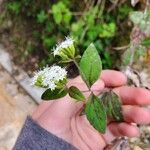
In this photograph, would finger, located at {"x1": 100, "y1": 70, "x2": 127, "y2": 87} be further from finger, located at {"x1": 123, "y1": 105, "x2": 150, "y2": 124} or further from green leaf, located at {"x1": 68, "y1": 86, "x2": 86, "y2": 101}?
green leaf, located at {"x1": 68, "y1": 86, "x2": 86, "y2": 101}

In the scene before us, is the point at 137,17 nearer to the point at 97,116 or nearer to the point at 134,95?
the point at 134,95

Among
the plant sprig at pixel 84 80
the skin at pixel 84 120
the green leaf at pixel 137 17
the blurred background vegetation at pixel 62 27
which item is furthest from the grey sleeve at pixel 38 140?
the blurred background vegetation at pixel 62 27

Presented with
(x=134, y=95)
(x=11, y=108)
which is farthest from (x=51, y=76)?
(x=11, y=108)

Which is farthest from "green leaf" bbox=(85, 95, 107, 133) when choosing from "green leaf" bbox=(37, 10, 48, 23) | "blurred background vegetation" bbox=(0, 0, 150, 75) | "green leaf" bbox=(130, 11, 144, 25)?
"green leaf" bbox=(37, 10, 48, 23)

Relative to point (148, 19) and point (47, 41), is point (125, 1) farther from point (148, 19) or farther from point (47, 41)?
point (148, 19)

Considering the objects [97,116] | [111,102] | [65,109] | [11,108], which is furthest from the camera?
[11,108]

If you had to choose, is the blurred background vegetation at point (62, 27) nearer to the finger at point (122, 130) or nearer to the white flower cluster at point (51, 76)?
the finger at point (122, 130)
